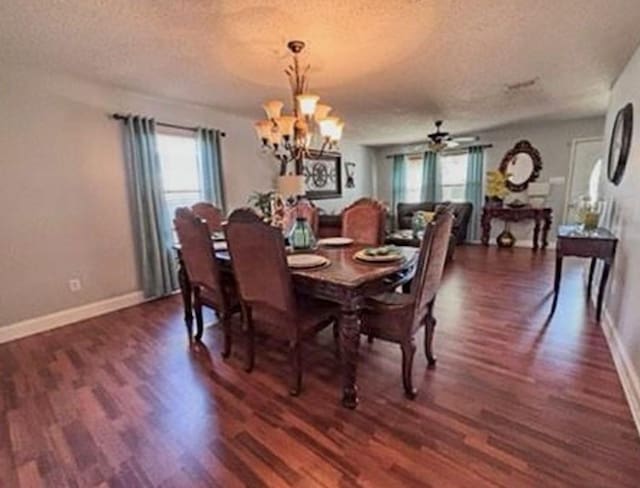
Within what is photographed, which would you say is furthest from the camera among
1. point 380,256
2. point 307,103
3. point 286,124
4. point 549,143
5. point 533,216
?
point 533,216

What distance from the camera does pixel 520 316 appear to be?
10.2ft

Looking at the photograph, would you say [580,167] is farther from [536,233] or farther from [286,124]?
[286,124]

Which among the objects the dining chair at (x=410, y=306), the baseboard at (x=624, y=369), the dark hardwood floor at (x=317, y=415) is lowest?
the dark hardwood floor at (x=317, y=415)

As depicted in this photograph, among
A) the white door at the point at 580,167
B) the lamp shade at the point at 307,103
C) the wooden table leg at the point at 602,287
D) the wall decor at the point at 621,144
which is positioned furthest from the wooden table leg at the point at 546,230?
the lamp shade at the point at 307,103

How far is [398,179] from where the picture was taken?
816cm

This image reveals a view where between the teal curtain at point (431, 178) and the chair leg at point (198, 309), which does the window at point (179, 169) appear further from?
the teal curtain at point (431, 178)

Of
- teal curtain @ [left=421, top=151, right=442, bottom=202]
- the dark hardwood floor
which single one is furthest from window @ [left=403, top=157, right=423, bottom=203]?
the dark hardwood floor

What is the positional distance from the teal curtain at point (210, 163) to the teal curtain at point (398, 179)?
459 cm

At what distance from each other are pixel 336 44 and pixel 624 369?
292 centimetres

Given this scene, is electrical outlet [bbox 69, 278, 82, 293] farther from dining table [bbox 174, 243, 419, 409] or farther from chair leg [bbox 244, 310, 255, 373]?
dining table [bbox 174, 243, 419, 409]

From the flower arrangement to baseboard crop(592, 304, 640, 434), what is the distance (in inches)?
166

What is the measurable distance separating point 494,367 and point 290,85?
10.3 feet

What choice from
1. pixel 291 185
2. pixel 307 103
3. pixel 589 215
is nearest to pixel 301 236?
pixel 291 185

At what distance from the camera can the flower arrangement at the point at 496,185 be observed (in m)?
6.53
